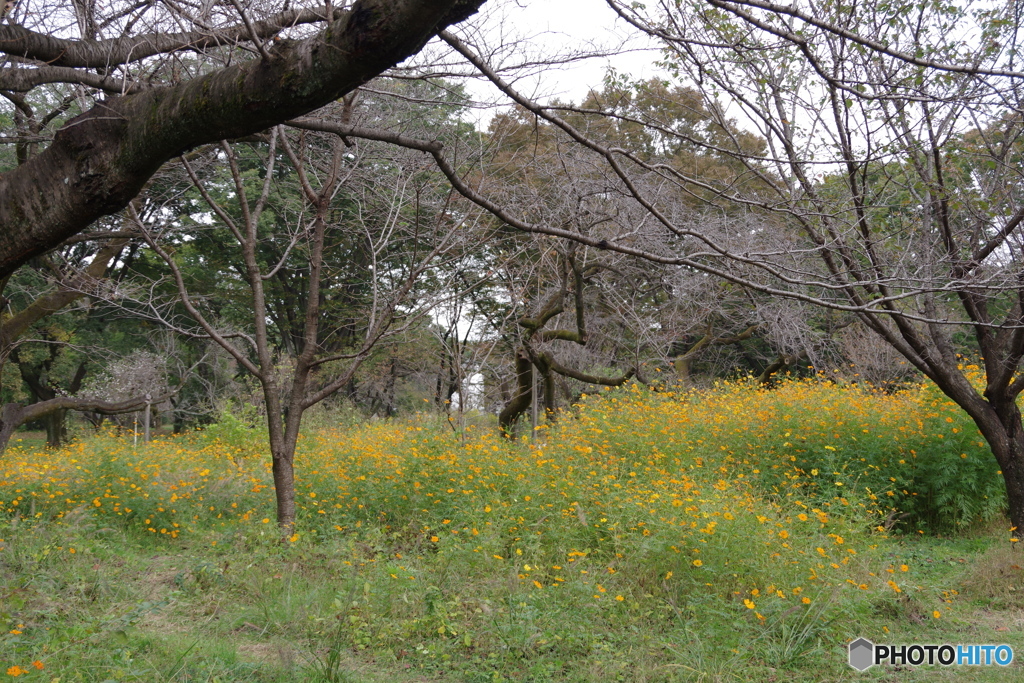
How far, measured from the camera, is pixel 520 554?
4664 mm

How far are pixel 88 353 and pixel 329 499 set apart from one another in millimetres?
14147

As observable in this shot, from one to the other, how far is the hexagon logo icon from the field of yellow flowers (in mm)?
70

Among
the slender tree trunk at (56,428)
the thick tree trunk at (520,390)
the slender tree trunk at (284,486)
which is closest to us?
the slender tree trunk at (284,486)

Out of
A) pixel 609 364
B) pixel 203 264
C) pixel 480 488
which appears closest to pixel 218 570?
pixel 480 488

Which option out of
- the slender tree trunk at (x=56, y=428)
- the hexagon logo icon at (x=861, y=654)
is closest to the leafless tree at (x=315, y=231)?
the hexagon logo icon at (x=861, y=654)

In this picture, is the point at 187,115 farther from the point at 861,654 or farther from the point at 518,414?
the point at 518,414

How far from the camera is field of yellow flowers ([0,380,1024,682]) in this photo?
3.41 meters

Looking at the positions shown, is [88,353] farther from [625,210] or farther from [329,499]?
[625,210]

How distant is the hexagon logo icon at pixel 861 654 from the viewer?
3.49 meters

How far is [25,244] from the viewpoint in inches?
91.7
